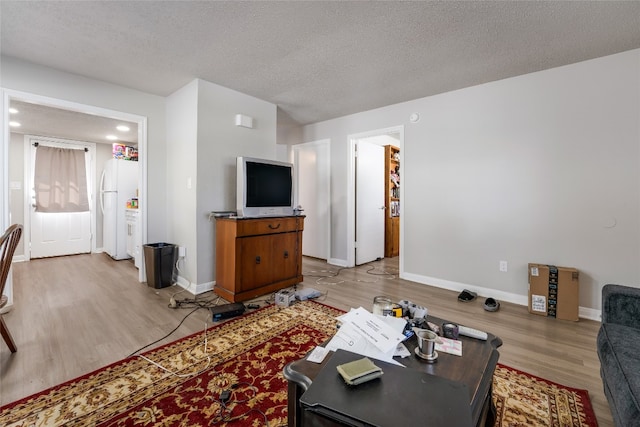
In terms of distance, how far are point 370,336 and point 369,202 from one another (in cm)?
381

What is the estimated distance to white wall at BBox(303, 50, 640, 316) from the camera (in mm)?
2465

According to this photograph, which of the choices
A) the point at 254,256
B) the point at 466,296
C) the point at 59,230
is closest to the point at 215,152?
the point at 254,256

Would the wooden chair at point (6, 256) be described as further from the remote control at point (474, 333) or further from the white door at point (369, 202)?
the white door at point (369, 202)

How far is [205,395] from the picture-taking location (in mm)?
1518

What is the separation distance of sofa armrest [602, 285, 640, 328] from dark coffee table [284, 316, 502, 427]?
32.4 inches

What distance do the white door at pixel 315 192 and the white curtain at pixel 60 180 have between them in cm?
420

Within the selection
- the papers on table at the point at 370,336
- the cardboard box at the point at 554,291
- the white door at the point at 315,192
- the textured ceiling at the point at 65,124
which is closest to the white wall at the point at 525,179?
the cardboard box at the point at 554,291

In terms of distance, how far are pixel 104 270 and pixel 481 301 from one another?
5.07 m

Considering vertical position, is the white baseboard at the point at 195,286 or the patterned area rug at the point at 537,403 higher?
the white baseboard at the point at 195,286

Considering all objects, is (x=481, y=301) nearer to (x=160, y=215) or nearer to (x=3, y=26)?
(x=160, y=215)

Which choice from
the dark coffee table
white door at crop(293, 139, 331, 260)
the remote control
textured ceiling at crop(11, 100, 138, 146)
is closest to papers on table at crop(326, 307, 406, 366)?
the dark coffee table

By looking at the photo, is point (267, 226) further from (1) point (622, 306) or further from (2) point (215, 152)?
(1) point (622, 306)

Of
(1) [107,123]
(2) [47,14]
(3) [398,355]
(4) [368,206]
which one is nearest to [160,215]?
(1) [107,123]

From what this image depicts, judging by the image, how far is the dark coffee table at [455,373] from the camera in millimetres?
984
